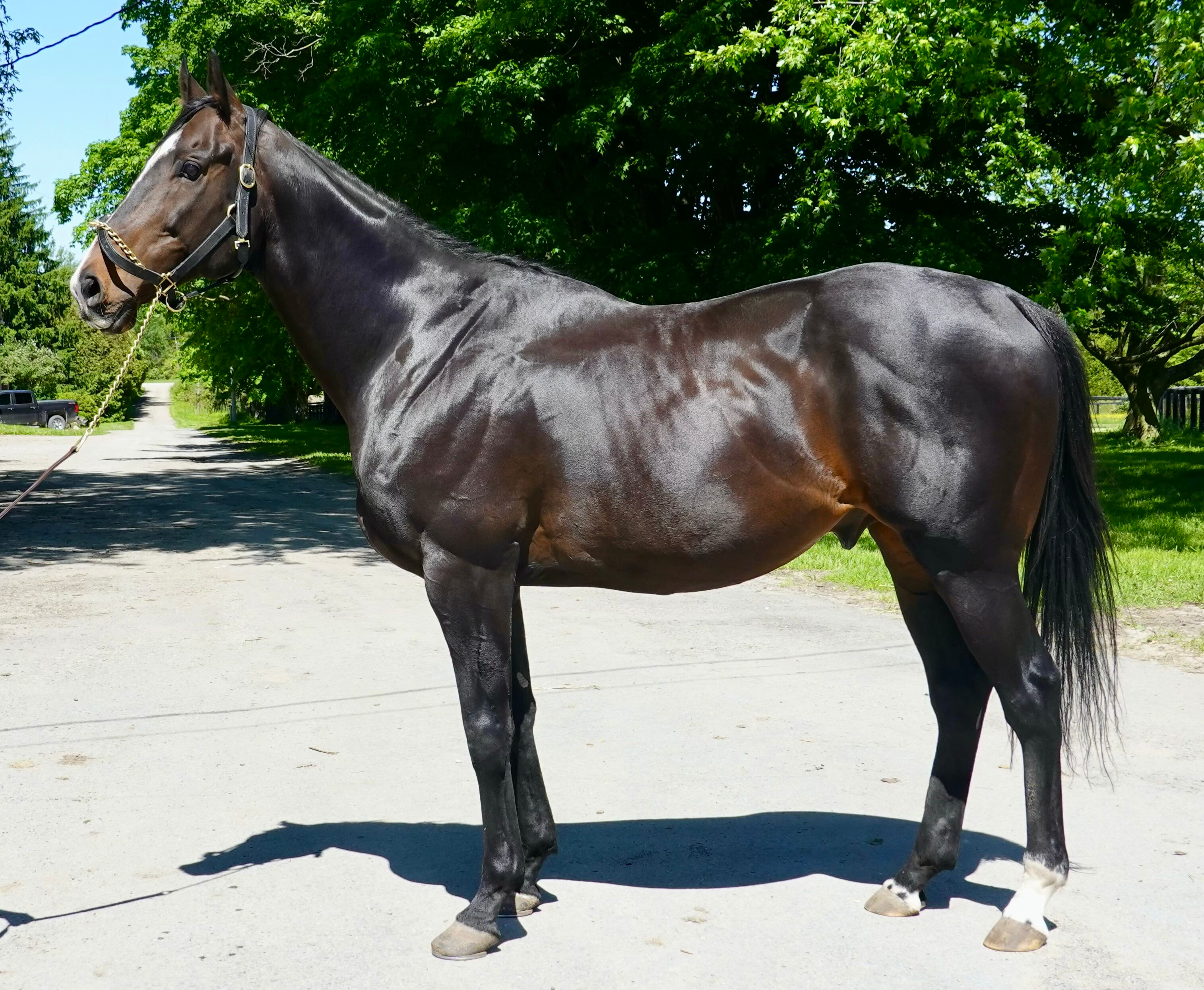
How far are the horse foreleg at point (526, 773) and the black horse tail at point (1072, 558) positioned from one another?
5.55 ft

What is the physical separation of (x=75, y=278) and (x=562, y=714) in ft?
10.6

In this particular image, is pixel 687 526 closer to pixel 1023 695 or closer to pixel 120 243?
pixel 1023 695

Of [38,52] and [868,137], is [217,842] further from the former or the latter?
[868,137]

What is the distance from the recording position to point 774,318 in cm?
341

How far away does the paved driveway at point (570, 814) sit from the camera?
10.6ft

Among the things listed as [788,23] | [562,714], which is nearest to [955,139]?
[788,23]

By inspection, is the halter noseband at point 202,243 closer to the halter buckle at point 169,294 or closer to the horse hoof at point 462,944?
the halter buckle at point 169,294

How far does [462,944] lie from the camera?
325 centimetres

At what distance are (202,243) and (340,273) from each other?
44cm

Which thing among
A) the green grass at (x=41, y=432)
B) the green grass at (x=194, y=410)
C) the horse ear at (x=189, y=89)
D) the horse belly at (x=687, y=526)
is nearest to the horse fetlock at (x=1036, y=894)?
the horse belly at (x=687, y=526)

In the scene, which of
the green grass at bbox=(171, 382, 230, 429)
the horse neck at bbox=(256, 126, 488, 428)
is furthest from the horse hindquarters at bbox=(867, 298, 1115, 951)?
the green grass at bbox=(171, 382, 230, 429)

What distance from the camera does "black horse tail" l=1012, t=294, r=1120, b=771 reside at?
11.6 feet

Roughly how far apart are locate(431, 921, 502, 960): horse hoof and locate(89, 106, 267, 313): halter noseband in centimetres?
211

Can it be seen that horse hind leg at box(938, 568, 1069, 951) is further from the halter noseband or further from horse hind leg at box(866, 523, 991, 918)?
the halter noseband
